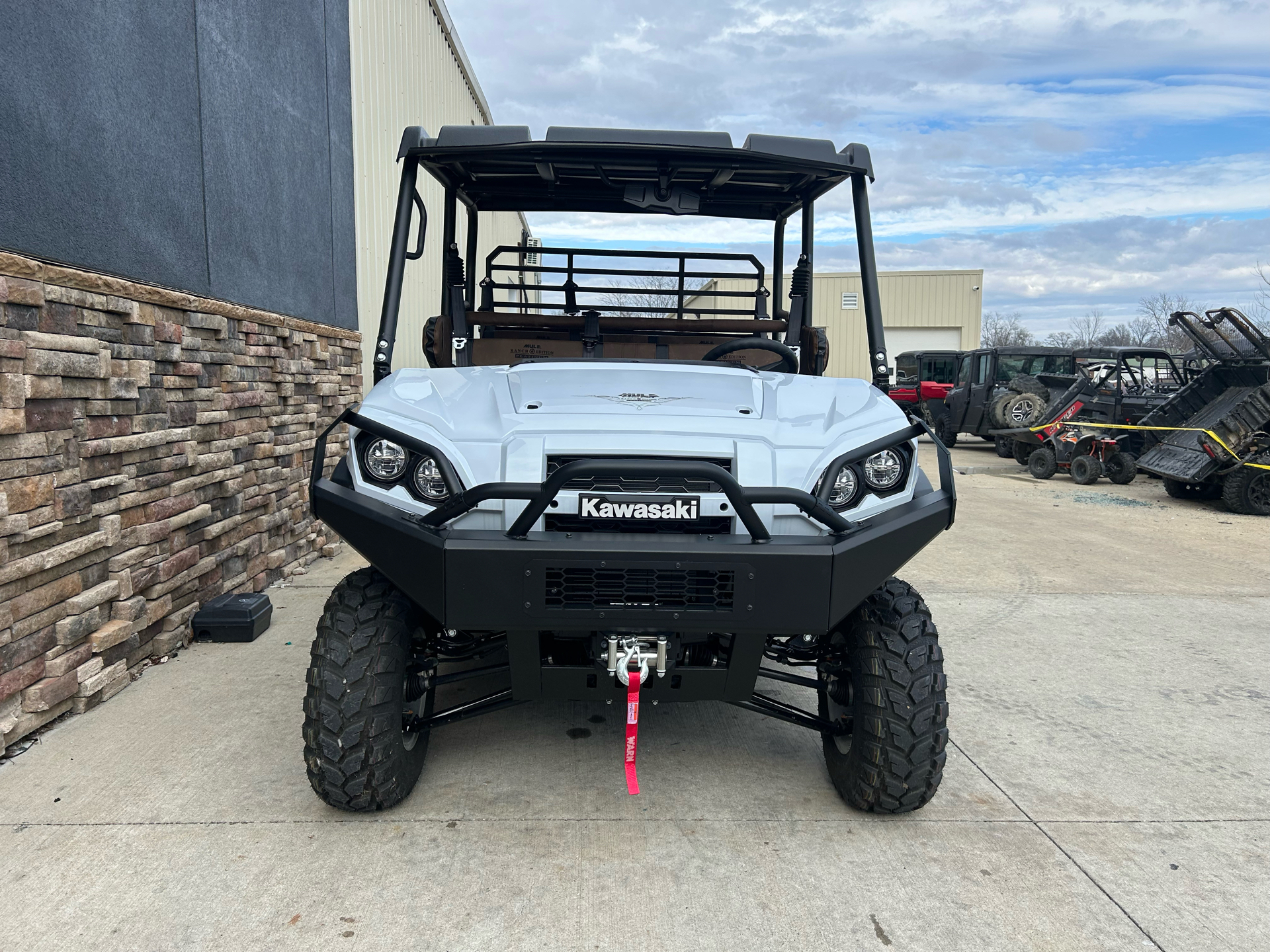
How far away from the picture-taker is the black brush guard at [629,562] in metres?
Result: 2.32

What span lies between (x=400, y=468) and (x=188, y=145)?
A: 2.78 m

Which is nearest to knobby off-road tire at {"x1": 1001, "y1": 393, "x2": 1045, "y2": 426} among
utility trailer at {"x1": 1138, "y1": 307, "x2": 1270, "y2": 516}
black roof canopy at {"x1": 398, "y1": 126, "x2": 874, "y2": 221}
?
utility trailer at {"x1": 1138, "y1": 307, "x2": 1270, "y2": 516}

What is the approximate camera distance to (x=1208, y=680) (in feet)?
13.8

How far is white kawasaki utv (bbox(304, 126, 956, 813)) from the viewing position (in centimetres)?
235

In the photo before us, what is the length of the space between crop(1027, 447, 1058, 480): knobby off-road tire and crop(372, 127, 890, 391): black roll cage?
9.78 metres

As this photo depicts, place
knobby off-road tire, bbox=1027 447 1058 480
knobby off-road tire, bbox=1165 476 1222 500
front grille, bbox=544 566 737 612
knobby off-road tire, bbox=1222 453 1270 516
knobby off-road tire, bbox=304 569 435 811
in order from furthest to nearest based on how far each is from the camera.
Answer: knobby off-road tire, bbox=1027 447 1058 480
knobby off-road tire, bbox=1165 476 1222 500
knobby off-road tire, bbox=1222 453 1270 516
knobby off-road tire, bbox=304 569 435 811
front grille, bbox=544 566 737 612

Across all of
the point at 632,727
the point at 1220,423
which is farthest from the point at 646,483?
the point at 1220,423

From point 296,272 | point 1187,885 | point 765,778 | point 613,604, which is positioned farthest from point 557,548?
point 296,272

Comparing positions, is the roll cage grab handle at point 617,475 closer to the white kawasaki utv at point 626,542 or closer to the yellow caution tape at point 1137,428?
the white kawasaki utv at point 626,542

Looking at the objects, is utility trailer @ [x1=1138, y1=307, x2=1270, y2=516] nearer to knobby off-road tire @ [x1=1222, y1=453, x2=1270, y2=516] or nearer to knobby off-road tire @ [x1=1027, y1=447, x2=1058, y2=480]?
knobby off-road tire @ [x1=1222, y1=453, x2=1270, y2=516]

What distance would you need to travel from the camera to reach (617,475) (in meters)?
2.32

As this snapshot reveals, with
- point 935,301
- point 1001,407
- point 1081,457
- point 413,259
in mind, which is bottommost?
point 1081,457

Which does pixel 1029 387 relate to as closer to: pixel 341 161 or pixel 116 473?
pixel 341 161

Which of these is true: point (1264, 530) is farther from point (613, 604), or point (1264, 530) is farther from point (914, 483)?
point (613, 604)
